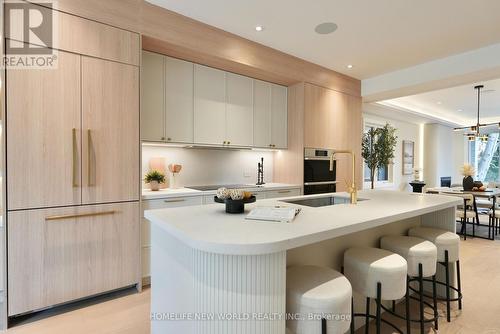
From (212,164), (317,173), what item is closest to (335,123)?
(317,173)

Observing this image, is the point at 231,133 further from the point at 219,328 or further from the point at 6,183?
the point at 219,328

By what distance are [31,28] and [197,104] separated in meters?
1.65

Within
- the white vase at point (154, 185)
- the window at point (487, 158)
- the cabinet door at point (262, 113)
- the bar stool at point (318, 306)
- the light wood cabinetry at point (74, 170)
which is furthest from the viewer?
the window at point (487, 158)

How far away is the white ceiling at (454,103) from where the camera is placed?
17.8 ft

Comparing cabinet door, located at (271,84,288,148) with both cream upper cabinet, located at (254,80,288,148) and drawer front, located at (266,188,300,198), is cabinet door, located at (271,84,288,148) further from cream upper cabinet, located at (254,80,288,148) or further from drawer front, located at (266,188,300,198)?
drawer front, located at (266,188,300,198)

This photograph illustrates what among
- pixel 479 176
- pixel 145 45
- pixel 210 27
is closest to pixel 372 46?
pixel 210 27

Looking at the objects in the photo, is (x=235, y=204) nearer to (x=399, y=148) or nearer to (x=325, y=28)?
(x=325, y=28)

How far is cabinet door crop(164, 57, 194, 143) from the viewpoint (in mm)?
3072

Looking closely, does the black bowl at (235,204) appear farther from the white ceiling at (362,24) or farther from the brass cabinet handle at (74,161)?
the white ceiling at (362,24)

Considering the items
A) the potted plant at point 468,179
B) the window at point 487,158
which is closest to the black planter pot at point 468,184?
the potted plant at point 468,179

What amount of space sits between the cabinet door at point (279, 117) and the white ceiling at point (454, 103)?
2.72 metres

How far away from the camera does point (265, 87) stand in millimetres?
4012

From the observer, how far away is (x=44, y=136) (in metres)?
2.10

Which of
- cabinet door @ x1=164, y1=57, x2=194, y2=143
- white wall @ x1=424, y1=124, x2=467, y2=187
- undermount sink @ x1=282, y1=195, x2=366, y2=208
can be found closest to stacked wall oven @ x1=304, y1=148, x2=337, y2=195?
undermount sink @ x1=282, y1=195, x2=366, y2=208
